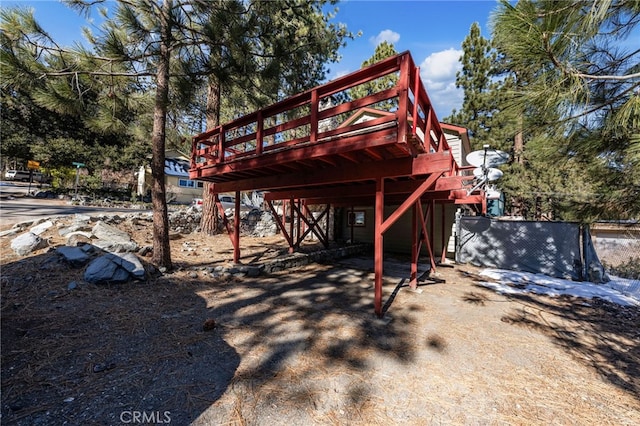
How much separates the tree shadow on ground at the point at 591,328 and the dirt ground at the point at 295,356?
0.03 meters

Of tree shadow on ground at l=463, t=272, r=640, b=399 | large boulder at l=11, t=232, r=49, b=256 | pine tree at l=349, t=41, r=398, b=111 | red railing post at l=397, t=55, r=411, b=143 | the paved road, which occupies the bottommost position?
tree shadow on ground at l=463, t=272, r=640, b=399

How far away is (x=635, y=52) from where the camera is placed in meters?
2.91

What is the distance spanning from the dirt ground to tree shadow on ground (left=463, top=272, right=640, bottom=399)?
1.0 inches

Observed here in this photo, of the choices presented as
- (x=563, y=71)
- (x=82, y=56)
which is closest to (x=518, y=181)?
(x=563, y=71)

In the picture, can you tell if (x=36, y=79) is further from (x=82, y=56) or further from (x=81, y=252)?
(x=81, y=252)

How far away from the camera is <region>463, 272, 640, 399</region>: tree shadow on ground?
2.73 metres

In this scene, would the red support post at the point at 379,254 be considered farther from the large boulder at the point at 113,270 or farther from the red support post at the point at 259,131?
the large boulder at the point at 113,270

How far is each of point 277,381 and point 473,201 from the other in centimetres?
734

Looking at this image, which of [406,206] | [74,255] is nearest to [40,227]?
[74,255]

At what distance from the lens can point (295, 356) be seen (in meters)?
2.72

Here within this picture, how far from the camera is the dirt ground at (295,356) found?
1969mm

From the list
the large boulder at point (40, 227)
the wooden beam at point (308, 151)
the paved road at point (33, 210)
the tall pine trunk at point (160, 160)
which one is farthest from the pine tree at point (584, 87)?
the paved road at point (33, 210)

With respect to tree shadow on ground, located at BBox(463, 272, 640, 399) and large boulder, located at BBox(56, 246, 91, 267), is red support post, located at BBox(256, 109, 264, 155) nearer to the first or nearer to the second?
large boulder, located at BBox(56, 246, 91, 267)

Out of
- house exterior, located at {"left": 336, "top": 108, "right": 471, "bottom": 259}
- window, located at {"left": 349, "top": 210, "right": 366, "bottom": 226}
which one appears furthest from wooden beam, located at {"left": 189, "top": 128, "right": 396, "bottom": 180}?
window, located at {"left": 349, "top": 210, "right": 366, "bottom": 226}
